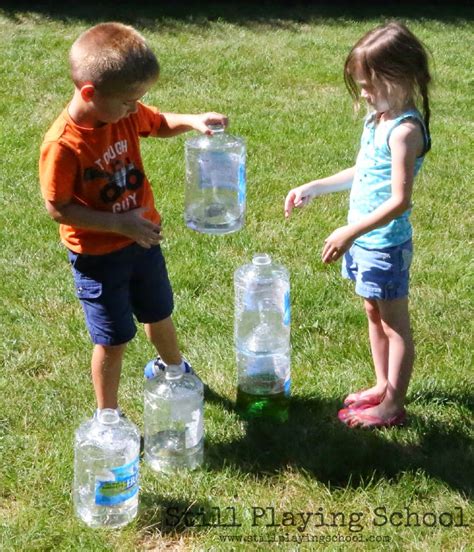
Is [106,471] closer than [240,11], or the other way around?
[106,471]

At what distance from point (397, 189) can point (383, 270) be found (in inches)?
15.0

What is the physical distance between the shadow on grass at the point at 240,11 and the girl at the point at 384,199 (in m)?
8.07

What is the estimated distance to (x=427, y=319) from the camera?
4.68 meters

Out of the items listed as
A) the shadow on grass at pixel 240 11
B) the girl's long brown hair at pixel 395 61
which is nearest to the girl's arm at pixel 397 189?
the girl's long brown hair at pixel 395 61

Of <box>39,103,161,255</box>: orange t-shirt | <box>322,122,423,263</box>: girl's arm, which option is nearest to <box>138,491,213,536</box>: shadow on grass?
<box>39,103,161,255</box>: orange t-shirt

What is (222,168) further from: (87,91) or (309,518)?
(309,518)

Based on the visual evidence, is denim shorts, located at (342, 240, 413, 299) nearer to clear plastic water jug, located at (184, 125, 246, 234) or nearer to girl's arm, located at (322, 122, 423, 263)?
girl's arm, located at (322, 122, 423, 263)

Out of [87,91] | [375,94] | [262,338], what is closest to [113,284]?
[87,91]

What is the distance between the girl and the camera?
3375mm

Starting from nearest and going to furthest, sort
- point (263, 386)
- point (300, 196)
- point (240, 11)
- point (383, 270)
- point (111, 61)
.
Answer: point (111, 61), point (383, 270), point (300, 196), point (263, 386), point (240, 11)

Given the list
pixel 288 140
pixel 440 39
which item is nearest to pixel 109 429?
pixel 288 140

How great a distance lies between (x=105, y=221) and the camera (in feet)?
10.7

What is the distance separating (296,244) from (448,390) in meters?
1.64

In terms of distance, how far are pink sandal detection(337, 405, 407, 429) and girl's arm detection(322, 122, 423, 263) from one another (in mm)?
824
